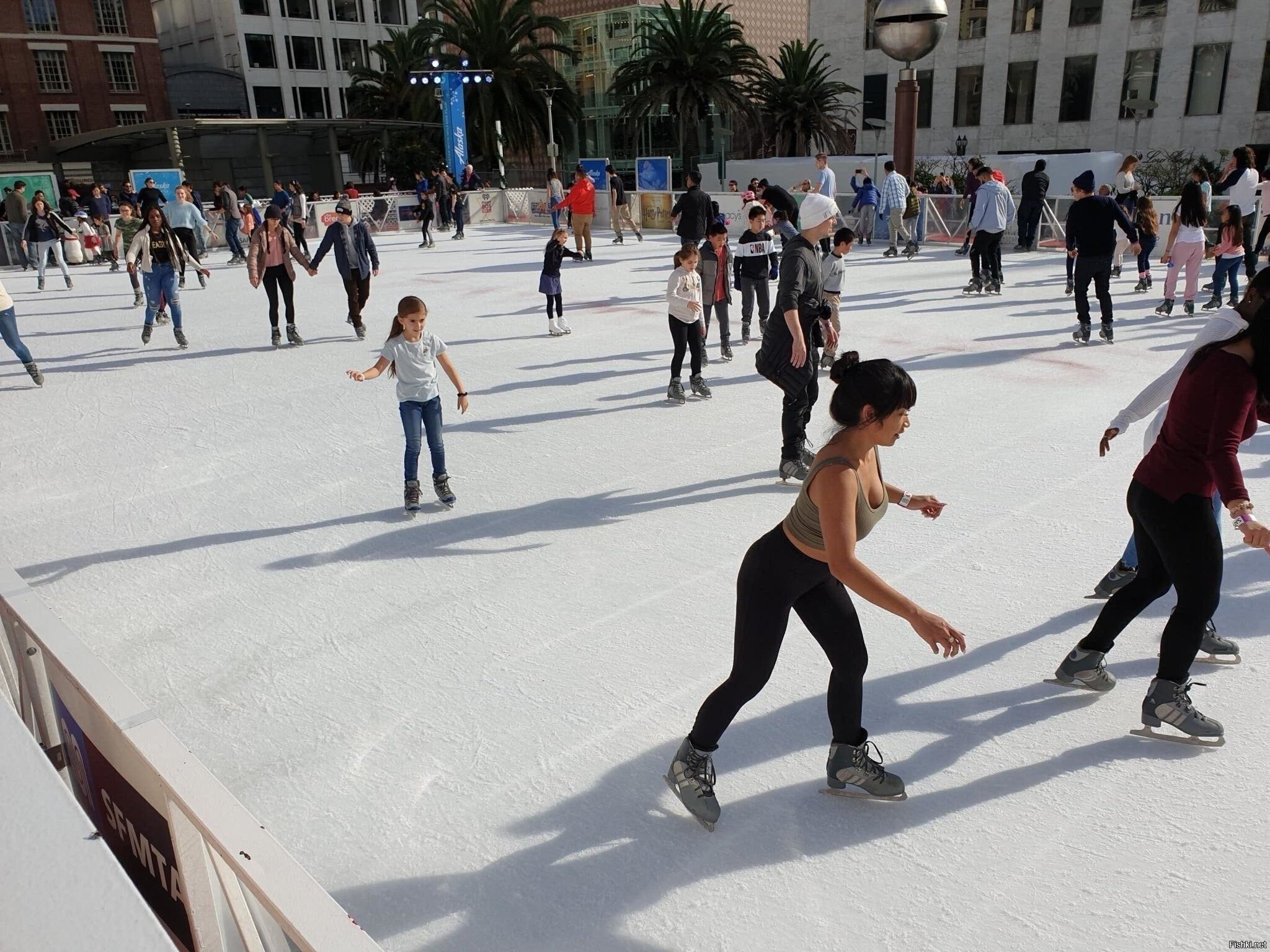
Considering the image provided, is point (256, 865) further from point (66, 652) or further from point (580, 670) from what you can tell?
point (580, 670)

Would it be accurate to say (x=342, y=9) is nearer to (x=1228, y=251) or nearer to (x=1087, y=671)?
(x=1228, y=251)

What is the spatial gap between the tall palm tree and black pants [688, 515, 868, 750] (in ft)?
130

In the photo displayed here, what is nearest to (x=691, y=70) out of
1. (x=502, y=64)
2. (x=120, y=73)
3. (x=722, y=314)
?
(x=502, y=64)

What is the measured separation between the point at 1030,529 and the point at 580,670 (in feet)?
9.04

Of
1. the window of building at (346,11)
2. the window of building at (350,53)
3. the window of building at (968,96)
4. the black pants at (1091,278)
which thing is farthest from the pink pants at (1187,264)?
the window of building at (346,11)

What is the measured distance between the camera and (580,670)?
3.89 meters

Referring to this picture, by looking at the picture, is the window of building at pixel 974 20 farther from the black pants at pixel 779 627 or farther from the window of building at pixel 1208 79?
the black pants at pixel 779 627

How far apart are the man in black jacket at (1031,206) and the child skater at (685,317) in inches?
402

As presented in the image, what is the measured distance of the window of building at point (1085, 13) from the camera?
33.3 meters

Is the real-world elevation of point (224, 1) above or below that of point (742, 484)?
above

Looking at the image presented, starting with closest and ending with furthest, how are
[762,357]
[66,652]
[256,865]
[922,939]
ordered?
1. [256,865]
2. [66,652]
3. [922,939]
4. [762,357]

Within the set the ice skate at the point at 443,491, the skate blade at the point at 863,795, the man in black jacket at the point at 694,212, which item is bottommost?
the skate blade at the point at 863,795

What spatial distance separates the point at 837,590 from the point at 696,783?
0.77m

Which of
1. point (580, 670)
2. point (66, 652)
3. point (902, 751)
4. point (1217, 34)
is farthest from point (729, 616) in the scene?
point (1217, 34)
